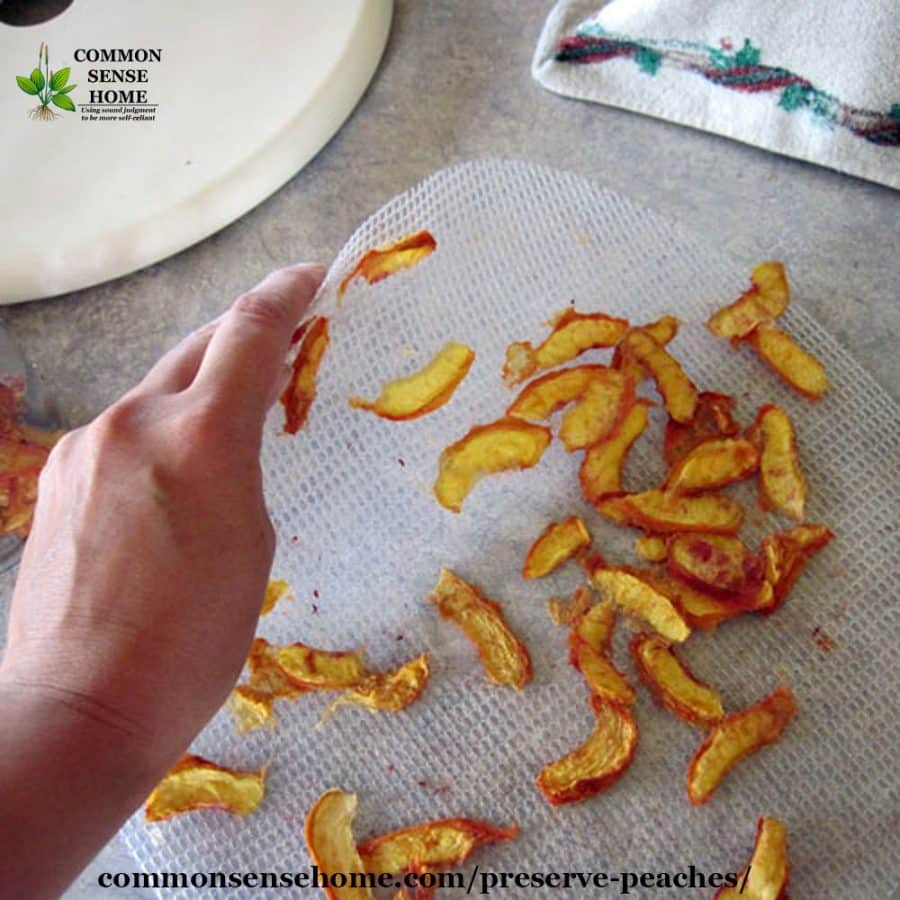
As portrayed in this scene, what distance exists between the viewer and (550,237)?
36.1 inches

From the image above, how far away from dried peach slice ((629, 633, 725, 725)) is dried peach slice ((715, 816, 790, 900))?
82 mm

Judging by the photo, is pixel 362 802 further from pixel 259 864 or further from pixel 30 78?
pixel 30 78

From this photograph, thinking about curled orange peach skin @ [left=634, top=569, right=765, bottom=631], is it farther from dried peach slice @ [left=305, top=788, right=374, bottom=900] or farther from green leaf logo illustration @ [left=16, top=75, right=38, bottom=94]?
green leaf logo illustration @ [left=16, top=75, right=38, bottom=94]

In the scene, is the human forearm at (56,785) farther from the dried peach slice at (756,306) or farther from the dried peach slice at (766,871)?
the dried peach slice at (756,306)

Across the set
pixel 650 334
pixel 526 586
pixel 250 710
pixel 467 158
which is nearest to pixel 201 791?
pixel 250 710

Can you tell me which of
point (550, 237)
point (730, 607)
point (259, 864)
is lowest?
point (259, 864)

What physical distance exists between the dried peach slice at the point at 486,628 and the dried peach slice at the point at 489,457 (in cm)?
7

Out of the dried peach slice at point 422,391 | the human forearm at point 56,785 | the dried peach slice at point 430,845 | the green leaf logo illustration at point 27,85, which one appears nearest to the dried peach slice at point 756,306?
the dried peach slice at point 422,391

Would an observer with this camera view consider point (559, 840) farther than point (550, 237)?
No

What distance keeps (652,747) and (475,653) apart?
143mm

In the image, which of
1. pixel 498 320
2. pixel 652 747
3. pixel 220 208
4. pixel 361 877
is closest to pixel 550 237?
pixel 498 320

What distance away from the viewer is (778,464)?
0.82 meters

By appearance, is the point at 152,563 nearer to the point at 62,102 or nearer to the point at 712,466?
the point at 712,466

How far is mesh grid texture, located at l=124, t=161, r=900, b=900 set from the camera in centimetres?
72
